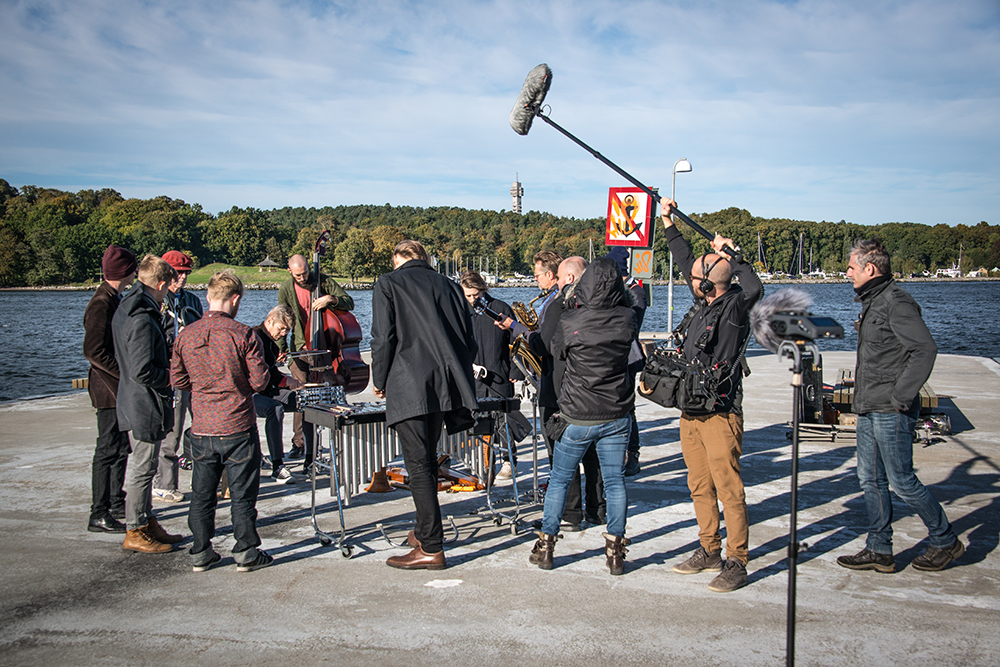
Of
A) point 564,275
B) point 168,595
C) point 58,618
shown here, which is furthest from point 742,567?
point 58,618

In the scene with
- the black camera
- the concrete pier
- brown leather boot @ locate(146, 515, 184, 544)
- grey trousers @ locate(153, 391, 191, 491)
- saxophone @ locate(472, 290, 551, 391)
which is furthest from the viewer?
grey trousers @ locate(153, 391, 191, 491)

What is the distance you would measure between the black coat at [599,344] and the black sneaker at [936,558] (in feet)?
6.85

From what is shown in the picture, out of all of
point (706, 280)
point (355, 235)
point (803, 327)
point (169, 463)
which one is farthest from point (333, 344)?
point (355, 235)

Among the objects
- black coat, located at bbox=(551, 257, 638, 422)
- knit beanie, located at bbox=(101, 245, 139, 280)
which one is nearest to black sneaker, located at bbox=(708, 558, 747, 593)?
black coat, located at bbox=(551, 257, 638, 422)

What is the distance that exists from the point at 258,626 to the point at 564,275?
2957 mm

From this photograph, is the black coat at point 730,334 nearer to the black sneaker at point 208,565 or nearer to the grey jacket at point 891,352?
the grey jacket at point 891,352

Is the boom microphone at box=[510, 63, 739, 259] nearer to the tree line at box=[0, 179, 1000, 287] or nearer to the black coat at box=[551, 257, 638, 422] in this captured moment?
the black coat at box=[551, 257, 638, 422]

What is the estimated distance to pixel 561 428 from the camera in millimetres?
4590

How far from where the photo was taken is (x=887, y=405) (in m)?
4.36

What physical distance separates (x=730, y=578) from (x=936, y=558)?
4.57 ft

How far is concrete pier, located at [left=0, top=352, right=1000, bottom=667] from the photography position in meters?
3.48

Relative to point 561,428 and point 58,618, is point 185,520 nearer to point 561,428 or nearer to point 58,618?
point 58,618

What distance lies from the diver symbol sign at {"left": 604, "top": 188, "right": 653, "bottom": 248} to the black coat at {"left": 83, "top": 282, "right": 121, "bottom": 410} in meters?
8.33

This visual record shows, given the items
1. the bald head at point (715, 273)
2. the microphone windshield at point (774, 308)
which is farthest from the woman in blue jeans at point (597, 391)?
the microphone windshield at point (774, 308)
